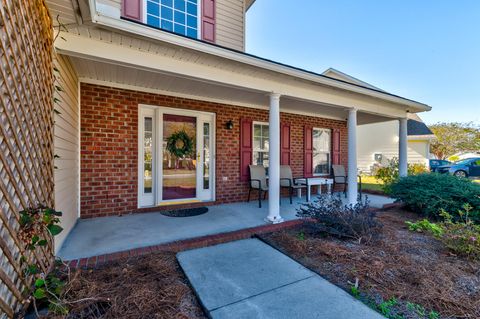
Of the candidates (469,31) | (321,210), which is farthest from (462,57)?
(321,210)

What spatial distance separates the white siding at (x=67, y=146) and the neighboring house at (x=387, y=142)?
40.6ft

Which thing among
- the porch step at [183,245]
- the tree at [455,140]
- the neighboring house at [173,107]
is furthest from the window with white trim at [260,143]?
the tree at [455,140]

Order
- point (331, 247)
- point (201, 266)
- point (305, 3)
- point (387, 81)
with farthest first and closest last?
point (387, 81)
point (305, 3)
point (331, 247)
point (201, 266)

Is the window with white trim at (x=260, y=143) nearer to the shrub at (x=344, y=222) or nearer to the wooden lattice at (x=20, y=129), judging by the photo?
the shrub at (x=344, y=222)

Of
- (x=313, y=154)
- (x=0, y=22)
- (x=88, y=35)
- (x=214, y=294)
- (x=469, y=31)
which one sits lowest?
(x=214, y=294)

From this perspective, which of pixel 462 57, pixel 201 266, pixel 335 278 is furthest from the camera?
pixel 462 57

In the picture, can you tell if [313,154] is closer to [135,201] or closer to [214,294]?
[135,201]

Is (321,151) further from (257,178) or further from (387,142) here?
(387,142)

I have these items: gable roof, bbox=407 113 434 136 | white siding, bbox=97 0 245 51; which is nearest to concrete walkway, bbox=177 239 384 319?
white siding, bbox=97 0 245 51

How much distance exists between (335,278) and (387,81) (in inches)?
654

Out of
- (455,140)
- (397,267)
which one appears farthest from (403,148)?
(455,140)

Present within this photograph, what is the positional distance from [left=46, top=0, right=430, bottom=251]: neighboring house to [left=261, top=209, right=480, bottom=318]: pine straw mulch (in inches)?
39.9

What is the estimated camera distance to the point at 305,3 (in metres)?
8.71

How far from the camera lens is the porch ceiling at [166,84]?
3.41 metres
